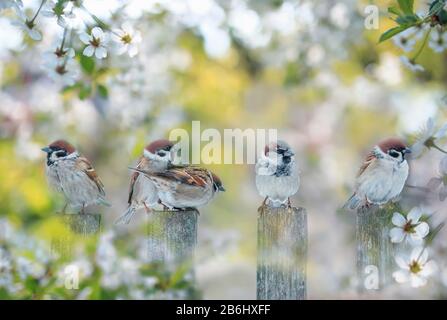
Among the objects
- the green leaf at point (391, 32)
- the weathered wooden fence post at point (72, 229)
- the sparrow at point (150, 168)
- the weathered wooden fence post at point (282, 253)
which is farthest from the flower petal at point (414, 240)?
the weathered wooden fence post at point (72, 229)

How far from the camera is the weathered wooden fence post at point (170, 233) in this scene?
1814mm

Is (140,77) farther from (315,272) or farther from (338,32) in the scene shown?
(315,272)

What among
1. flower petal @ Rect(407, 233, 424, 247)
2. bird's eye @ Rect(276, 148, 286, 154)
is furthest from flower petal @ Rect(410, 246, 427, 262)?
bird's eye @ Rect(276, 148, 286, 154)

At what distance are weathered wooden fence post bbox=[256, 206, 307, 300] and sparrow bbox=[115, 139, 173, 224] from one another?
0.94 feet

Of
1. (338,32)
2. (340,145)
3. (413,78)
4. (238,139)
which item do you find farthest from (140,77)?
(340,145)

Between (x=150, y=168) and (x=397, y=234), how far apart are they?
0.65 meters

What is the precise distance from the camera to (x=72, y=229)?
194 centimetres

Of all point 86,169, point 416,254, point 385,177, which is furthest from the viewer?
point 86,169

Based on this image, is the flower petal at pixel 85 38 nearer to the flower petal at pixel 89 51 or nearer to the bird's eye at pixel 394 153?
the flower petal at pixel 89 51

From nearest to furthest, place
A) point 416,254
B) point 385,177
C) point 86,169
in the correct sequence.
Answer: point 416,254 → point 385,177 → point 86,169

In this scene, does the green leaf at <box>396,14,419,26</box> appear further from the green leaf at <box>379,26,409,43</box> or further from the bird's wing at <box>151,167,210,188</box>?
the bird's wing at <box>151,167,210,188</box>

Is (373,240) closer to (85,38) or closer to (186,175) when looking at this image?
(186,175)

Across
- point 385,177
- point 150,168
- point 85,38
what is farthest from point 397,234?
point 85,38

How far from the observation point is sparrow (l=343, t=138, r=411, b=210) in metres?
1.91
